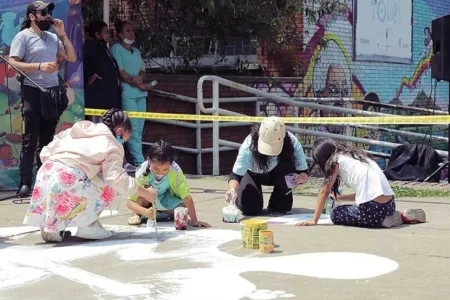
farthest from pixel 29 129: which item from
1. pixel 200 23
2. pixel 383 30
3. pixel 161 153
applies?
pixel 383 30

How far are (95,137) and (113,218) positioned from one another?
167 cm

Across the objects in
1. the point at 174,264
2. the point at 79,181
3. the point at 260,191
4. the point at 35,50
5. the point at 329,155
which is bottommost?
the point at 174,264

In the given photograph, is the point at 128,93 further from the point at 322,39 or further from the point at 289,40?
the point at 322,39

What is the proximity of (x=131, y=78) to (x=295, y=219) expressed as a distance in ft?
13.5

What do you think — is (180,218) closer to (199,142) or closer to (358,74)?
(199,142)

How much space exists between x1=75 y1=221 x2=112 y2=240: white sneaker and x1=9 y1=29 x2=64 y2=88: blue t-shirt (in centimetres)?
266

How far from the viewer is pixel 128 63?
36.4 feet

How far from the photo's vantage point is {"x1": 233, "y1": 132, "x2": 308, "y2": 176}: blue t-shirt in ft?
25.9

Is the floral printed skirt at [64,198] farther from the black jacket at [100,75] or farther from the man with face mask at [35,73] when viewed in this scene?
the black jacket at [100,75]

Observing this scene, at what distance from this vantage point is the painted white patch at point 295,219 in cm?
757

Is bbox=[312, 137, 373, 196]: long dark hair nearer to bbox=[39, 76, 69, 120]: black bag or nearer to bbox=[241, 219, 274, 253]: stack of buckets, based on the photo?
bbox=[241, 219, 274, 253]: stack of buckets

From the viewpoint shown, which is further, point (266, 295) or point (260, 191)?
point (260, 191)

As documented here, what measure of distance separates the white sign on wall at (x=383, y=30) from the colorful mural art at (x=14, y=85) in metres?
8.75

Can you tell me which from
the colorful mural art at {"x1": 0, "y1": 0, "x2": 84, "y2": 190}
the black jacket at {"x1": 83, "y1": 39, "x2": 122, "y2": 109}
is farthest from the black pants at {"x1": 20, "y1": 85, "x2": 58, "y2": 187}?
the black jacket at {"x1": 83, "y1": 39, "x2": 122, "y2": 109}
